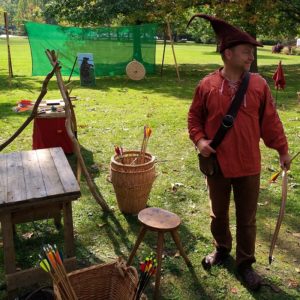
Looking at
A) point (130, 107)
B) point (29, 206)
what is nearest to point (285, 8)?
point (130, 107)

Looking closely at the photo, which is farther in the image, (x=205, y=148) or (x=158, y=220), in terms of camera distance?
(x=158, y=220)

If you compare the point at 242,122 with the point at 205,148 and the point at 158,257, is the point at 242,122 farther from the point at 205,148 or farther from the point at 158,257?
the point at 158,257

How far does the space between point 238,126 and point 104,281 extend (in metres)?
1.45

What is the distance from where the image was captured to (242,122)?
2795 mm

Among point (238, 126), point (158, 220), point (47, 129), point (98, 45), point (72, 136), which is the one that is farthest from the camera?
point (98, 45)

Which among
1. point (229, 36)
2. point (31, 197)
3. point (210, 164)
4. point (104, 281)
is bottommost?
point (104, 281)

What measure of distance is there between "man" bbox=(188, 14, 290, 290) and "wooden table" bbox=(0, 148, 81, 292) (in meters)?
1.07

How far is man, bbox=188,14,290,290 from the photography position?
108 inches

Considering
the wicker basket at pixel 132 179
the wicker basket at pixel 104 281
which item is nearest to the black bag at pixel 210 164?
the wicker basket at pixel 104 281

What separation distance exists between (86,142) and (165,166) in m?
1.72

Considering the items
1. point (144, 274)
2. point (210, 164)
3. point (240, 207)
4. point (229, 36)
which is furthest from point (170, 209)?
point (229, 36)

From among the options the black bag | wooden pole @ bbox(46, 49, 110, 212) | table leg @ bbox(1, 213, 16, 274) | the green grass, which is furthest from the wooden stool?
wooden pole @ bbox(46, 49, 110, 212)

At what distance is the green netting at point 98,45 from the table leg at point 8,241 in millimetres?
11615

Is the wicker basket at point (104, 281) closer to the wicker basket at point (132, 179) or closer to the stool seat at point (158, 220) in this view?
the stool seat at point (158, 220)
